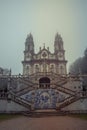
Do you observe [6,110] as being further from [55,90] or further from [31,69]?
[31,69]

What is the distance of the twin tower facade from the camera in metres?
46.5

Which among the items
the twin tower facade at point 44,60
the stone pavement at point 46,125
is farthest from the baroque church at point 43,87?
the stone pavement at point 46,125

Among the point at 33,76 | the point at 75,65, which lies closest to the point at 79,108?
the point at 33,76

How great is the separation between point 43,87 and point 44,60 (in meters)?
22.1

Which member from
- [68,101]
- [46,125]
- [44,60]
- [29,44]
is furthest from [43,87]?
[29,44]

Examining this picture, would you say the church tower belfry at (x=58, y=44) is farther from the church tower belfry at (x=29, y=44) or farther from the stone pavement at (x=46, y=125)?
the stone pavement at (x=46, y=125)

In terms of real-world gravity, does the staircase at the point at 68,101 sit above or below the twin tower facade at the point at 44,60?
below

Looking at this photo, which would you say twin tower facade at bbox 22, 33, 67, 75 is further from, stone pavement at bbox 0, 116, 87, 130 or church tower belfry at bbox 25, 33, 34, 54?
stone pavement at bbox 0, 116, 87, 130

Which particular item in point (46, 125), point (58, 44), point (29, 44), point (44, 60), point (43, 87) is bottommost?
point (46, 125)

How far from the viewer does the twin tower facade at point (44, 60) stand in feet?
152

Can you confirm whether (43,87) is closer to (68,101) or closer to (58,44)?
(68,101)

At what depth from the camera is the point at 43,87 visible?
25.0m

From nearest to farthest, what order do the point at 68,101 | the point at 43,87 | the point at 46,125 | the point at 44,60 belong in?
the point at 46,125 → the point at 68,101 → the point at 43,87 → the point at 44,60

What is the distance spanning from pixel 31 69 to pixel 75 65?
49.3 ft
